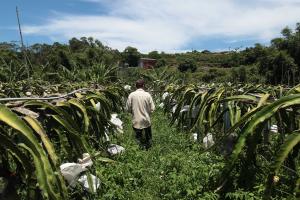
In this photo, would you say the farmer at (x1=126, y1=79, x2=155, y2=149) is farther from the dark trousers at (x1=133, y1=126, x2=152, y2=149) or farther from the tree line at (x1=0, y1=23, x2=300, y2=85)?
the tree line at (x1=0, y1=23, x2=300, y2=85)

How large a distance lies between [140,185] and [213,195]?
1890 millimetres

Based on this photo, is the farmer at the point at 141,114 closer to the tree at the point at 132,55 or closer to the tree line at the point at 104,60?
the tree line at the point at 104,60

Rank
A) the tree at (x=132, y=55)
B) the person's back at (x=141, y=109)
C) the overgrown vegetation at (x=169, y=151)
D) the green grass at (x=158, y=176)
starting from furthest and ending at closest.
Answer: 1. the tree at (x=132, y=55)
2. the person's back at (x=141, y=109)
3. the green grass at (x=158, y=176)
4. the overgrown vegetation at (x=169, y=151)

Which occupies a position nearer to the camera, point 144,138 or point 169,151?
point 169,151

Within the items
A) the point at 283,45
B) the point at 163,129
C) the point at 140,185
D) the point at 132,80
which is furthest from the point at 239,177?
the point at 283,45

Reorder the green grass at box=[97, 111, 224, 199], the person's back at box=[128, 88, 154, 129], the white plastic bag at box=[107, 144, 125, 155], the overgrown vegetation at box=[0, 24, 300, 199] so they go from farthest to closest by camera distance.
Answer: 1. the person's back at box=[128, 88, 154, 129]
2. the white plastic bag at box=[107, 144, 125, 155]
3. the green grass at box=[97, 111, 224, 199]
4. the overgrown vegetation at box=[0, 24, 300, 199]

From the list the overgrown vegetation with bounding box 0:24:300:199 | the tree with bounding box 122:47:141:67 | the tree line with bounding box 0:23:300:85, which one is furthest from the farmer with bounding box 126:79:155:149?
the tree with bounding box 122:47:141:67

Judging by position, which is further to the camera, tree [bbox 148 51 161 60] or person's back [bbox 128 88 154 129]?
tree [bbox 148 51 161 60]

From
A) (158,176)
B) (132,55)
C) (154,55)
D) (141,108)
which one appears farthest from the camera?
(154,55)

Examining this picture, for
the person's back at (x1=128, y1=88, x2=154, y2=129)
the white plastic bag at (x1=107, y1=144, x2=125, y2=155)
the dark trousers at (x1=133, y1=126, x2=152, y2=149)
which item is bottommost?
the dark trousers at (x1=133, y1=126, x2=152, y2=149)

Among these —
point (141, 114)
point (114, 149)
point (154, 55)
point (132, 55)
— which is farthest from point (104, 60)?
point (154, 55)

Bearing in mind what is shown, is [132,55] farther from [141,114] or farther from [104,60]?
[141,114]

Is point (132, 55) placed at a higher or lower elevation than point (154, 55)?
higher

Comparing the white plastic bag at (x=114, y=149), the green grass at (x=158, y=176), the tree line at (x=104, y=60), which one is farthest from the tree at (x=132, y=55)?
the green grass at (x=158, y=176)
